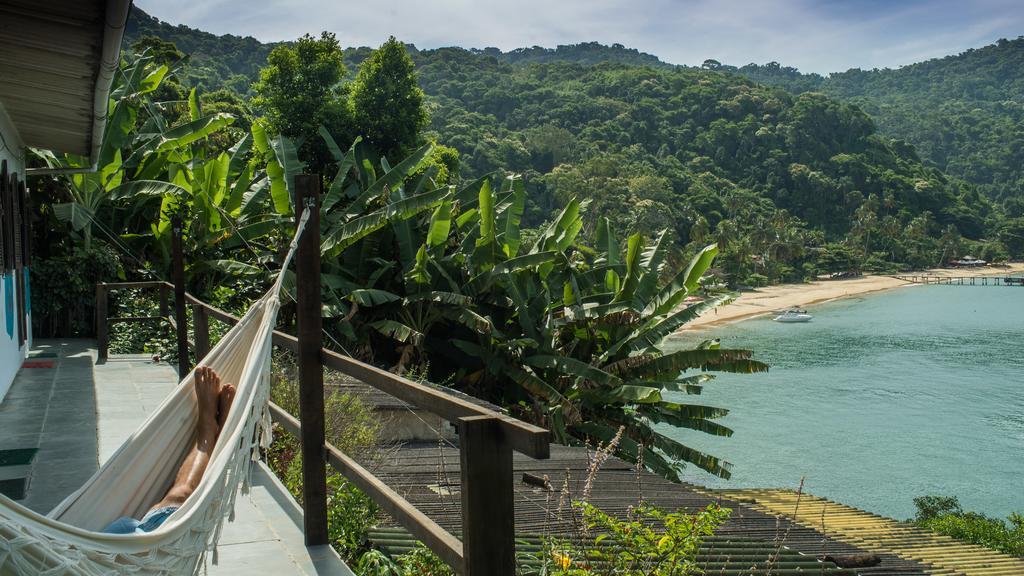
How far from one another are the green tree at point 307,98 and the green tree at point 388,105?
332mm

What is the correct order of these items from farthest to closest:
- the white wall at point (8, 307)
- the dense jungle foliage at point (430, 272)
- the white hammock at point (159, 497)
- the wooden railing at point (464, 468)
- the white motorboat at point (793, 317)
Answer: the white motorboat at point (793, 317)
the dense jungle foliage at point (430, 272)
the white wall at point (8, 307)
the wooden railing at point (464, 468)
the white hammock at point (159, 497)

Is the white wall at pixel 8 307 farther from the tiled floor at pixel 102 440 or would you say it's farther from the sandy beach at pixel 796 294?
the sandy beach at pixel 796 294

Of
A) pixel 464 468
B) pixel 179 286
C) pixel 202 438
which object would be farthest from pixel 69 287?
pixel 464 468

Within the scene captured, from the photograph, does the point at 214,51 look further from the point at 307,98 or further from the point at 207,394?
the point at 207,394

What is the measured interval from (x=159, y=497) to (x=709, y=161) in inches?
3147

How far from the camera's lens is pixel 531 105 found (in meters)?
84.6

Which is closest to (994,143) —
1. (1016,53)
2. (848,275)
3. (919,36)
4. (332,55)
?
(919,36)

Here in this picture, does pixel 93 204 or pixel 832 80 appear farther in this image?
pixel 832 80

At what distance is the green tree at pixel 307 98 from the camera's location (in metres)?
14.8

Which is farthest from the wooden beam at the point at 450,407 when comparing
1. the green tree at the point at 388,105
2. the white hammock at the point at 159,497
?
the green tree at the point at 388,105

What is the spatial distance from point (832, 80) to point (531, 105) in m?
111

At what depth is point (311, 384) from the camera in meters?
3.26

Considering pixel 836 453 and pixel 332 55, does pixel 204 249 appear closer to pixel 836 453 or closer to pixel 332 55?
pixel 332 55

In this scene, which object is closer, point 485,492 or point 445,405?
point 485,492
